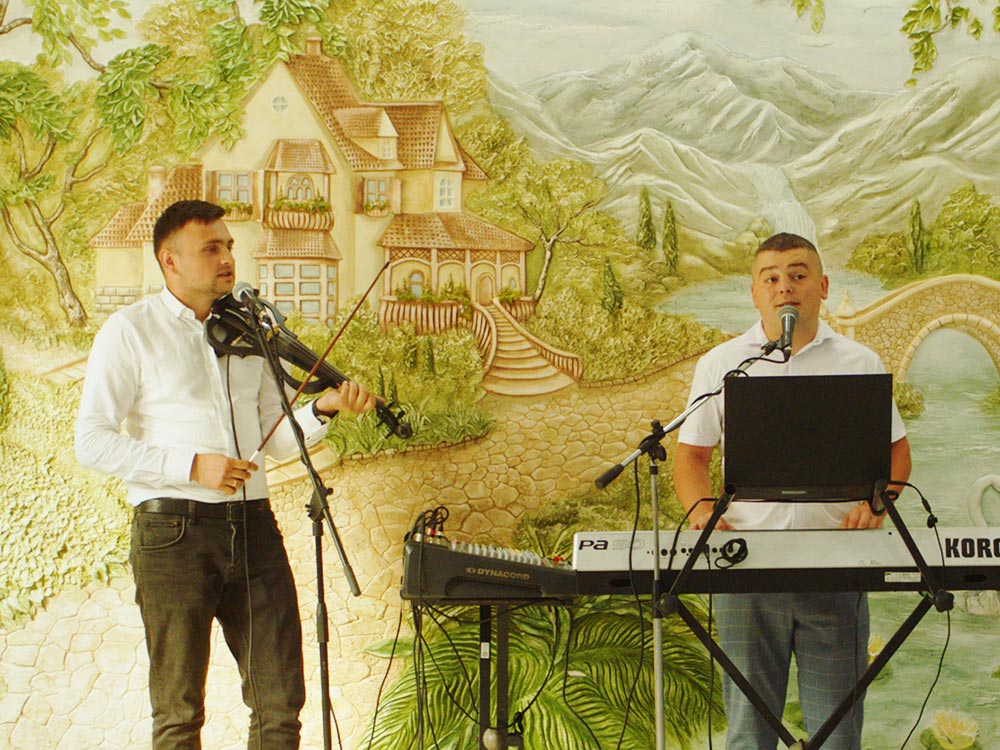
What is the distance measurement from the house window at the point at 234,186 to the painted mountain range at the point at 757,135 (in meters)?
1.00

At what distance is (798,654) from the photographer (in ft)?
9.35

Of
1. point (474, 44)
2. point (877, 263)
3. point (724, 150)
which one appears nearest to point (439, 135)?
point (474, 44)

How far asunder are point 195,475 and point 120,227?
4.75ft

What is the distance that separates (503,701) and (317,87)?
234 cm

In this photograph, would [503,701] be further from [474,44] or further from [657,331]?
[474,44]

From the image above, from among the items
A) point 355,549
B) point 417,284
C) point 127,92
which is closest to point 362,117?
point 417,284

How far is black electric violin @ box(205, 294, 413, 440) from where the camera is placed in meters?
2.76

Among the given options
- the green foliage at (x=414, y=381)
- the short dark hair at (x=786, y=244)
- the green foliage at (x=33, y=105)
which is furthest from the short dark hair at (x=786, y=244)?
the green foliage at (x=33, y=105)

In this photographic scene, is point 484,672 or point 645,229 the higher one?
point 645,229

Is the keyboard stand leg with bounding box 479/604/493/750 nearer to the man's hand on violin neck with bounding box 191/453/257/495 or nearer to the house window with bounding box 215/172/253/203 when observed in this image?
the man's hand on violin neck with bounding box 191/453/257/495

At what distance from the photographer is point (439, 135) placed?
12.6 ft

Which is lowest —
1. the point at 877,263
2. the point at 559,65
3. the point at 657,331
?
the point at 657,331

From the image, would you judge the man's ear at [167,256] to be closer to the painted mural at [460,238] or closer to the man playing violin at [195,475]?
the man playing violin at [195,475]

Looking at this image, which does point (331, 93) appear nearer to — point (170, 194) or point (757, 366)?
point (170, 194)
